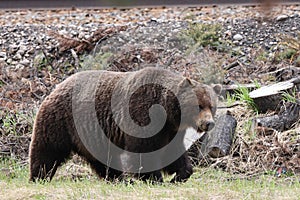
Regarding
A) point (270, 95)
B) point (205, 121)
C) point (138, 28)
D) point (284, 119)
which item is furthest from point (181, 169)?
point (138, 28)

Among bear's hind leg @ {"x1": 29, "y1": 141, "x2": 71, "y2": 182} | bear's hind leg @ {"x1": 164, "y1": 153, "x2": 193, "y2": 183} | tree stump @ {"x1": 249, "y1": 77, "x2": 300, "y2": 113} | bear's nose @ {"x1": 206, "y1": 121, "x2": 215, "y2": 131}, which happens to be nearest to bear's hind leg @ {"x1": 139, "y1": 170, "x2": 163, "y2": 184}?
bear's hind leg @ {"x1": 164, "y1": 153, "x2": 193, "y2": 183}

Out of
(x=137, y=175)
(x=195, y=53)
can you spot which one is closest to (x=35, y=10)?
(x=195, y=53)

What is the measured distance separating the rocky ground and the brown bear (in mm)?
1497

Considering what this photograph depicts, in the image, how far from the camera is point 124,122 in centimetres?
576

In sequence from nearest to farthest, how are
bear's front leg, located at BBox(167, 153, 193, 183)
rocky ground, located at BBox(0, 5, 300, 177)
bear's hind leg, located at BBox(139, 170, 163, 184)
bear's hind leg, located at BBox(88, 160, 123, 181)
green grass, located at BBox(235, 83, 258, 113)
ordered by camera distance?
bear's hind leg, located at BBox(139, 170, 163, 184), bear's front leg, located at BBox(167, 153, 193, 183), bear's hind leg, located at BBox(88, 160, 123, 181), green grass, located at BBox(235, 83, 258, 113), rocky ground, located at BBox(0, 5, 300, 177)

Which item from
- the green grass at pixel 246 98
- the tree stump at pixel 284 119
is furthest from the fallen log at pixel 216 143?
the green grass at pixel 246 98

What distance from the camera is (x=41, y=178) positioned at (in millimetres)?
Answer: 5996

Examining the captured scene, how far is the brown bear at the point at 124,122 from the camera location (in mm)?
5684

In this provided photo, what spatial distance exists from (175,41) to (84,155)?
4.82 meters

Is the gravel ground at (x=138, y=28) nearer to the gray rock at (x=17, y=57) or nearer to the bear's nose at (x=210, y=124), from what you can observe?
the gray rock at (x=17, y=57)

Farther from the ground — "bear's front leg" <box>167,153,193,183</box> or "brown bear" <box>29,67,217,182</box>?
"brown bear" <box>29,67,217,182</box>

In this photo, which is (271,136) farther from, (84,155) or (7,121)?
(7,121)

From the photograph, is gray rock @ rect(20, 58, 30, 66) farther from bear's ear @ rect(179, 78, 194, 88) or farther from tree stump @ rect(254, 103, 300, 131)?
bear's ear @ rect(179, 78, 194, 88)

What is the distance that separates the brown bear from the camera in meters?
5.68
